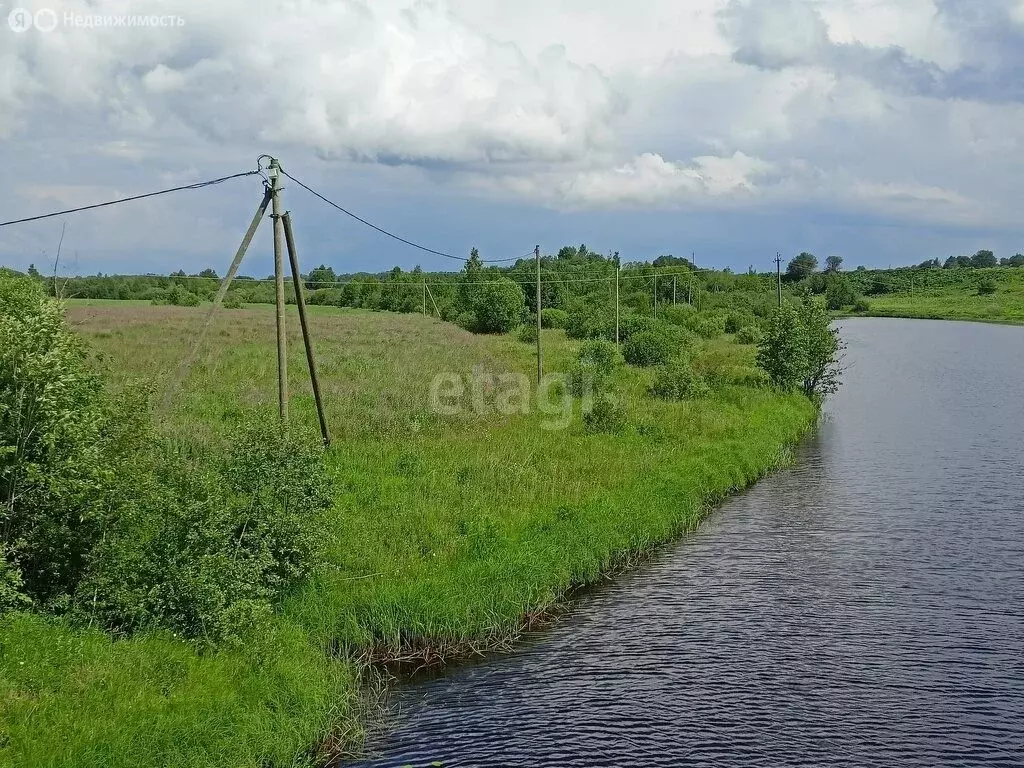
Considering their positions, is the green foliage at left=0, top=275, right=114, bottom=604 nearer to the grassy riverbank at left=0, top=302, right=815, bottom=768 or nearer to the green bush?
the grassy riverbank at left=0, top=302, right=815, bottom=768

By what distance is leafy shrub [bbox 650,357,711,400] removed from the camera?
4078 centimetres

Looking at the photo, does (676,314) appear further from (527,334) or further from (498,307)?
(527,334)

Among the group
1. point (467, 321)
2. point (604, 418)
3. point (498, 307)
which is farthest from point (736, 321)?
point (604, 418)

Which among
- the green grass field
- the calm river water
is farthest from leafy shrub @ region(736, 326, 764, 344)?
the green grass field

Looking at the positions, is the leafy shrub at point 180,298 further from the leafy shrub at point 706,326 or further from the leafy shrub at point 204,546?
the leafy shrub at point 204,546

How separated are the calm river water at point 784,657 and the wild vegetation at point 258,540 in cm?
128

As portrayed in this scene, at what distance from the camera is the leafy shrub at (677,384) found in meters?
40.8

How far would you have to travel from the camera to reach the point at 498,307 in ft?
270

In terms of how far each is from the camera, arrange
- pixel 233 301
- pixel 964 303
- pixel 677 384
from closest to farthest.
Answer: pixel 677 384
pixel 233 301
pixel 964 303

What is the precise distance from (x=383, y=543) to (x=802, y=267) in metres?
161

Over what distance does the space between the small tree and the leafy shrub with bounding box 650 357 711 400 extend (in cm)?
13316

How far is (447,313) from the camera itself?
9338 cm

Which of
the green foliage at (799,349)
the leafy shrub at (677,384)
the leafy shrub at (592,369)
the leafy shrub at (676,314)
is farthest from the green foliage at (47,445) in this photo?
the leafy shrub at (676,314)

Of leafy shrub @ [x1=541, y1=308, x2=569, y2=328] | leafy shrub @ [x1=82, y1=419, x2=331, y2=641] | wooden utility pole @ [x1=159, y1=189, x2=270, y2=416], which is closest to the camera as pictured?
leafy shrub @ [x1=82, y1=419, x2=331, y2=641]
